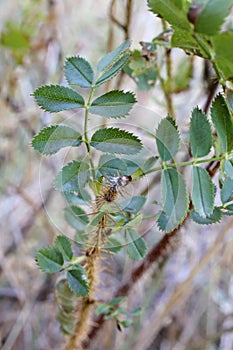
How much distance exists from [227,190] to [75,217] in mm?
178

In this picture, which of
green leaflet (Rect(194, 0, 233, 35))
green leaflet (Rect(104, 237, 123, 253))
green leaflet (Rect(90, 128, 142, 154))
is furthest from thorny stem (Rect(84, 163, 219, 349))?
green leaflet (Rect(194, 0, 233, 35))

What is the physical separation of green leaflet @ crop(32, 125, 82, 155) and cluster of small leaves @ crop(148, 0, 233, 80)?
0.11 m

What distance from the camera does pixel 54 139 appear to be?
380mm

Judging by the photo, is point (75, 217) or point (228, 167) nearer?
point (228, 167)

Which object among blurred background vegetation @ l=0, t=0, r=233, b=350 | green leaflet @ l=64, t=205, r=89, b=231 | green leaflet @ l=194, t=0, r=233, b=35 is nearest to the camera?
green leaflet @ l=194, t=0, r=233, b=35

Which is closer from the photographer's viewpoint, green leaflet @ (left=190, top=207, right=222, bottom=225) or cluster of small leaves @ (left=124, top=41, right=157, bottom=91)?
green leaflet @ (left=190, top=207, right=222, bottom=225)

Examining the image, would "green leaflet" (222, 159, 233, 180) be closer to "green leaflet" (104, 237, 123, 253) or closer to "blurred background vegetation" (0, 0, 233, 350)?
A: "green leaflet" (104, 237, 123, 253)

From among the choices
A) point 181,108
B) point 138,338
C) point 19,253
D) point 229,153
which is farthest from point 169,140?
point 19,253

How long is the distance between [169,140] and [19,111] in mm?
777

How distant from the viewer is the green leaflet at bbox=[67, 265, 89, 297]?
0.41 meters

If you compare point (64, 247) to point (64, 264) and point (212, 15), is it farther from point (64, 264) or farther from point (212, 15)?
point (212, 15)

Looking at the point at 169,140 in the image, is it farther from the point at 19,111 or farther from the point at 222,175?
the point at 19,111

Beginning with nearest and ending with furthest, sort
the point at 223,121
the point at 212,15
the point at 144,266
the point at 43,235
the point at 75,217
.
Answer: the point at 212,15 → the point at 223,121 → the point at 75,217 → the point at 144,266 → the point at 43,235

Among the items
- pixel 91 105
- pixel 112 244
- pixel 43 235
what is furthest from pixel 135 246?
pixel 43 235
